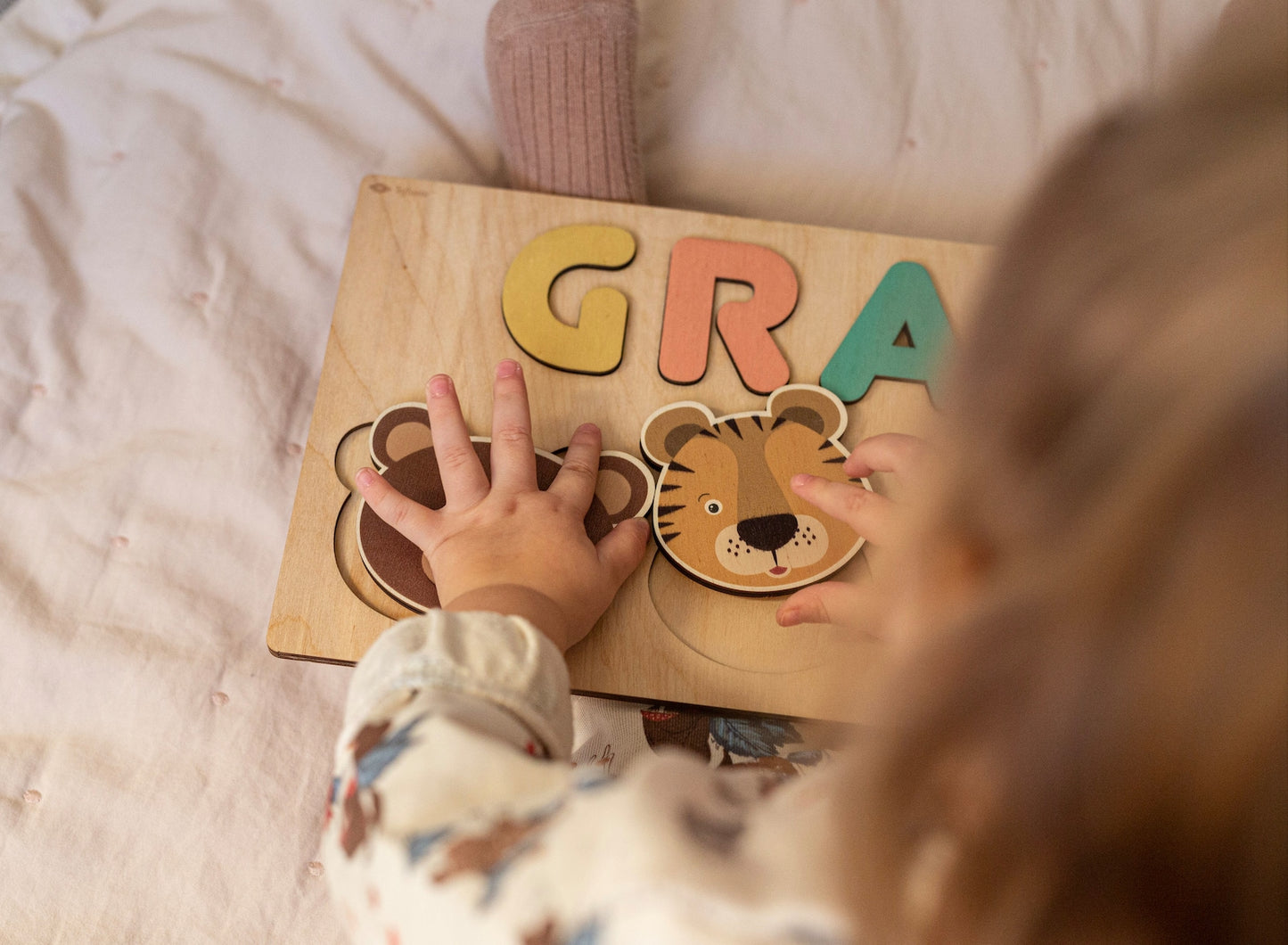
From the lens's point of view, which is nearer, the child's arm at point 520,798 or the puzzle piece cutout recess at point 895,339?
the child's arm at point 520,798

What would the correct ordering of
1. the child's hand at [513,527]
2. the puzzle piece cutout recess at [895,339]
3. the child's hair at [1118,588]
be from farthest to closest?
the puzzle piece cutout recess at [895,339], the child's hand at [513,527], the child's hair at [1118,588]

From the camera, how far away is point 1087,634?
0.76 feet

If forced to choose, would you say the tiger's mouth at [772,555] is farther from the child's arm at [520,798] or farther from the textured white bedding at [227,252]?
the textured white bedding at [227,252]

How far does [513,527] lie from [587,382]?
12cm

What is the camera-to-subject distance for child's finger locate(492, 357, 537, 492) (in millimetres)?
539

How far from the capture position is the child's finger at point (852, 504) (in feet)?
1.73

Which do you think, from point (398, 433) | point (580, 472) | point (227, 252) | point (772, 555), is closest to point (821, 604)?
point (772, 555)

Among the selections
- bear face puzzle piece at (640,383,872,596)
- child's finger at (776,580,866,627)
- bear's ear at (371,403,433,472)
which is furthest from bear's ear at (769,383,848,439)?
bear's ear at (371,403,433,472)

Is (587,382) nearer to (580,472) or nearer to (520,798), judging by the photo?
(580,472)

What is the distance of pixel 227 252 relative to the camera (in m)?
0.77

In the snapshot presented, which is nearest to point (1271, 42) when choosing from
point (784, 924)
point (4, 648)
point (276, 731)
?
point (784, 924)

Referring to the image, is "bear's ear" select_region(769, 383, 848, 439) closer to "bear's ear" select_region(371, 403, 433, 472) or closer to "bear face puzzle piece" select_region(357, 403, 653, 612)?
"bear face puzzle piece" select_region(357, 403, 653, 612)

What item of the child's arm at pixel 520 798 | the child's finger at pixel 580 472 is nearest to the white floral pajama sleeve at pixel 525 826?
the child's arm at pixel 520 798

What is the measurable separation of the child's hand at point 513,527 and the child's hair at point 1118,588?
25cm
